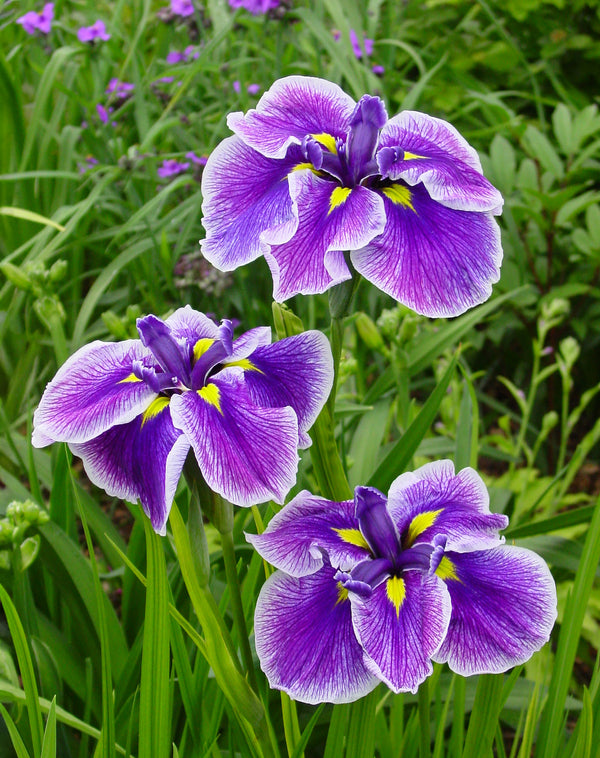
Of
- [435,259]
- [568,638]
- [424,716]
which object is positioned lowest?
[568,638]

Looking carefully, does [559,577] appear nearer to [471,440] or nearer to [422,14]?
[471,440]

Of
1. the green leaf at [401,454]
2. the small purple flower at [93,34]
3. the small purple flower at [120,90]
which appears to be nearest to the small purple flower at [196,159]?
the small purple flower at [120,90]

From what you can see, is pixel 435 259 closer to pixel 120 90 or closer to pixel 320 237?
pixel 320 237

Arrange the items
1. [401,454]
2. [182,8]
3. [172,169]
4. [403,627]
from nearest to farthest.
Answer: [403,627], [401,454], [172,169], [182,8]

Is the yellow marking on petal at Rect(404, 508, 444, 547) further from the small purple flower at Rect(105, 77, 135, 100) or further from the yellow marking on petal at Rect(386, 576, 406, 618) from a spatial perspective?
the small purple flower at Rect(105, 77, 135, 100)

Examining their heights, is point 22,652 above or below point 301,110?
below

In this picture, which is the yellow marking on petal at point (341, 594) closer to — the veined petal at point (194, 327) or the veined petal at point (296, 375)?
the veined petal at point (296, 375)

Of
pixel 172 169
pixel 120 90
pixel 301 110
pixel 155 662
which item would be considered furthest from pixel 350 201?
pixel 120 90

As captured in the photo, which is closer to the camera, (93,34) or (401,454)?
(401,454)
